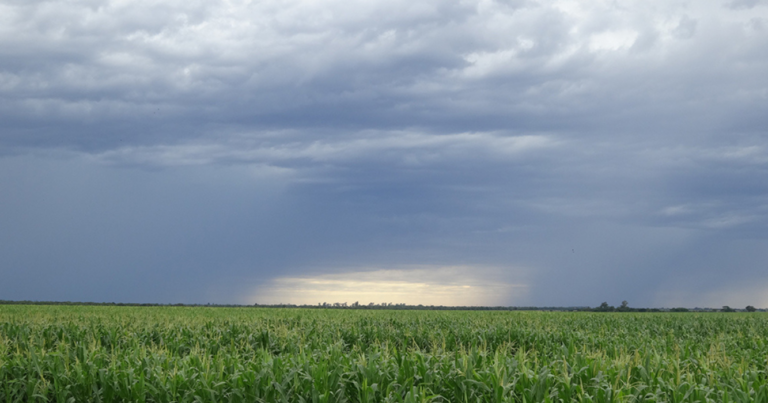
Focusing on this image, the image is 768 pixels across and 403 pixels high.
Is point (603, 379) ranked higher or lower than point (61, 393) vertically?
higher

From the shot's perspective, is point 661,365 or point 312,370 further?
point 661,365

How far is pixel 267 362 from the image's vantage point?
10.1 metres

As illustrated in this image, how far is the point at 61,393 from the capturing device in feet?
31.4

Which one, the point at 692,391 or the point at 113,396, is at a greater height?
the point at 692,391

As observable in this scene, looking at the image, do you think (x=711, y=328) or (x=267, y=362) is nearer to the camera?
(x=267, y=362)

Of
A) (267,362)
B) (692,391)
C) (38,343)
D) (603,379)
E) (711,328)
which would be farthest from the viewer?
(711,328)

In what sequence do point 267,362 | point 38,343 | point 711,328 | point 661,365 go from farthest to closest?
point 711,328, point 38,343, point 661,365, point 267,362

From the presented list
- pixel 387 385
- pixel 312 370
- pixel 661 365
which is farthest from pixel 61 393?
pixel 661 365

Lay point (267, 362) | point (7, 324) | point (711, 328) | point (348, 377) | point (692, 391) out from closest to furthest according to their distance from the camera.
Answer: point (692, 391), point (348, 377), point (267, 362), point (7, 324), point (711, 328)

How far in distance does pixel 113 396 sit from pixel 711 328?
119 ft

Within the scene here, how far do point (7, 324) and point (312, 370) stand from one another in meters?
20.8

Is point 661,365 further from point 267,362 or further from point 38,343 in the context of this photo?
point 38,343

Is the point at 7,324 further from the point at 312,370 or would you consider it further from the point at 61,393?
the point at 312,370

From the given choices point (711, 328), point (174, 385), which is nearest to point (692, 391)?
point (174, 385)
